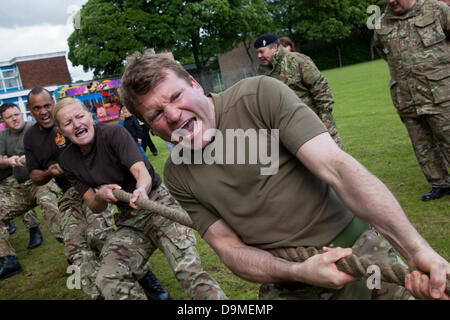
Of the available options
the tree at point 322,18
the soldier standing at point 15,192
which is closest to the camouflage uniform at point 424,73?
the soldier standing at point 15,192

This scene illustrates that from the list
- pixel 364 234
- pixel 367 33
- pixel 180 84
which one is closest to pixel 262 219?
pixel 364 234

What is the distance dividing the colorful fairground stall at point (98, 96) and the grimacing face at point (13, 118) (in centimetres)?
2663

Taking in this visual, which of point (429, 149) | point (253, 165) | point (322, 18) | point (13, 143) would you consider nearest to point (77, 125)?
point (253, 165)

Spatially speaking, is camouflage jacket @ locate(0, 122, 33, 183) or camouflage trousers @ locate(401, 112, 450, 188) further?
camouflage jacket @ locate(0, 122, 33, 183)

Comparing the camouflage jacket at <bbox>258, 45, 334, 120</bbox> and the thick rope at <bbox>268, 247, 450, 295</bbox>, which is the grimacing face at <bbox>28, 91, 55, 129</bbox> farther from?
the thick rope at <bbox>268, 247, 450, 295</bbox>

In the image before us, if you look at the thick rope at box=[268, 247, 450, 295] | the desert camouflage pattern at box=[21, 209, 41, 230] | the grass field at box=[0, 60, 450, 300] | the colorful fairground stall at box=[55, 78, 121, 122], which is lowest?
the grass field at box=[0, 60, 450, 300]

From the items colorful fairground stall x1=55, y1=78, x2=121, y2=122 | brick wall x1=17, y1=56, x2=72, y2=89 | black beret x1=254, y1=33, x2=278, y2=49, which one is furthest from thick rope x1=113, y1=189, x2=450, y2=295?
brick wall x1=17, y1=56, x2=72, y2=89

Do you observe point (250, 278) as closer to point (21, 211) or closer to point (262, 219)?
point (262, 219)

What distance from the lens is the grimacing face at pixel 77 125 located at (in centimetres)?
421

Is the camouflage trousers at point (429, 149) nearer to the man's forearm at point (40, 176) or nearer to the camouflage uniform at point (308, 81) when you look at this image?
the camouflage uniform at point (308, 81)

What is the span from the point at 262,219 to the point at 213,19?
38.3m

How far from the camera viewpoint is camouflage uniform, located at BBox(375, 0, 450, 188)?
4.93 meters

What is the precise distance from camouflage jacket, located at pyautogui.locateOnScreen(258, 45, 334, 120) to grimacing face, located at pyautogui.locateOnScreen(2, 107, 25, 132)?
4.01 meters

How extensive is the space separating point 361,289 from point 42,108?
464 cm
